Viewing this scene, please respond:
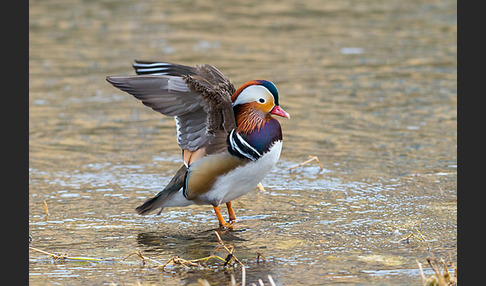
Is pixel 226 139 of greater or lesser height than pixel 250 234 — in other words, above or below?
above

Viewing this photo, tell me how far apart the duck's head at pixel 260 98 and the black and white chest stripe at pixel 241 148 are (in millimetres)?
270

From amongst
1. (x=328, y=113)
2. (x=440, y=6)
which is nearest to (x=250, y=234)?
(x=328, y=113)

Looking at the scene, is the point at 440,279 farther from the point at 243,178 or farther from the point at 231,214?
the point at 231,214

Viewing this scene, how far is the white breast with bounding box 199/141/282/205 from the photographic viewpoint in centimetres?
602

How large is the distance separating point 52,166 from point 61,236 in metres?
2.09

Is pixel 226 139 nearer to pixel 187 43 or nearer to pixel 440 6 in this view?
pixel 187 43

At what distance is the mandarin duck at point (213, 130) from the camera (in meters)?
5.86

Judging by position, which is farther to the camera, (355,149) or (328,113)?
(328,113)

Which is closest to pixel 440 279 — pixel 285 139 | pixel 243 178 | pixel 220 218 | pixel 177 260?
pixel 177 260

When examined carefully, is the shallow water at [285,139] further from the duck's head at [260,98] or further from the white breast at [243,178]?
the duck's head at [260,98]

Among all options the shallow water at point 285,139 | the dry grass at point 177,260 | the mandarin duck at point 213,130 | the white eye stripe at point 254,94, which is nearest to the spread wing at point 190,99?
the mandarin duck at point 213,130

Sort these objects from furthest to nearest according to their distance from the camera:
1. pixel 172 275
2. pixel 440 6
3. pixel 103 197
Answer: pixel 440 6
pixel 103 197
pixel 172 275

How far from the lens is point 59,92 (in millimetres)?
10789

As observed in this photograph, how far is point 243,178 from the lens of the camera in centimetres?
605
